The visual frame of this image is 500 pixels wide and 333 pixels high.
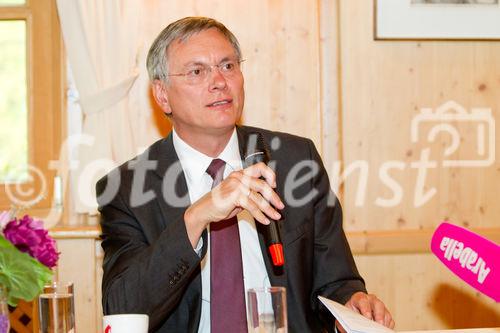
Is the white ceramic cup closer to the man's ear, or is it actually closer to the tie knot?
the tie knot

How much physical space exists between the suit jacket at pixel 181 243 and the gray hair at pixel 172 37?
0.77 feet

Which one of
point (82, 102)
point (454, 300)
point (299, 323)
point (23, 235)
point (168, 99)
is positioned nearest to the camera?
point (23, 235)

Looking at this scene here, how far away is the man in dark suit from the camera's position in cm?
201

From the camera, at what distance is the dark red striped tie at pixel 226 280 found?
202 cm

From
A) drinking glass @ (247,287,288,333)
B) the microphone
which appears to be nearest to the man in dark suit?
the microphone

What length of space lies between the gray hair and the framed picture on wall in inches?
46.0

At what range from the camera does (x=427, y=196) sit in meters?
3.43

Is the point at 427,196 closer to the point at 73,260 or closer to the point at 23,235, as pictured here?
the point at 73,260

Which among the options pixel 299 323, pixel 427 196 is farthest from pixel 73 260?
pixel 427 196

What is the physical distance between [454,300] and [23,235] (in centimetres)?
264

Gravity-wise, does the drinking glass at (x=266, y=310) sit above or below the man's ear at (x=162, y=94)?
below

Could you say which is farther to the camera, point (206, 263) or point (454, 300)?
point (454, 300)

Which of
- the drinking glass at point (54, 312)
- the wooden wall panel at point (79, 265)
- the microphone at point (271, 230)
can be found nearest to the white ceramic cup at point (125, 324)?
the drinking glass at point (54, 312)

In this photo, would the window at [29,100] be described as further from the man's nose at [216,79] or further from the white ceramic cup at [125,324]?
the white ceramic cup at [125,324]
